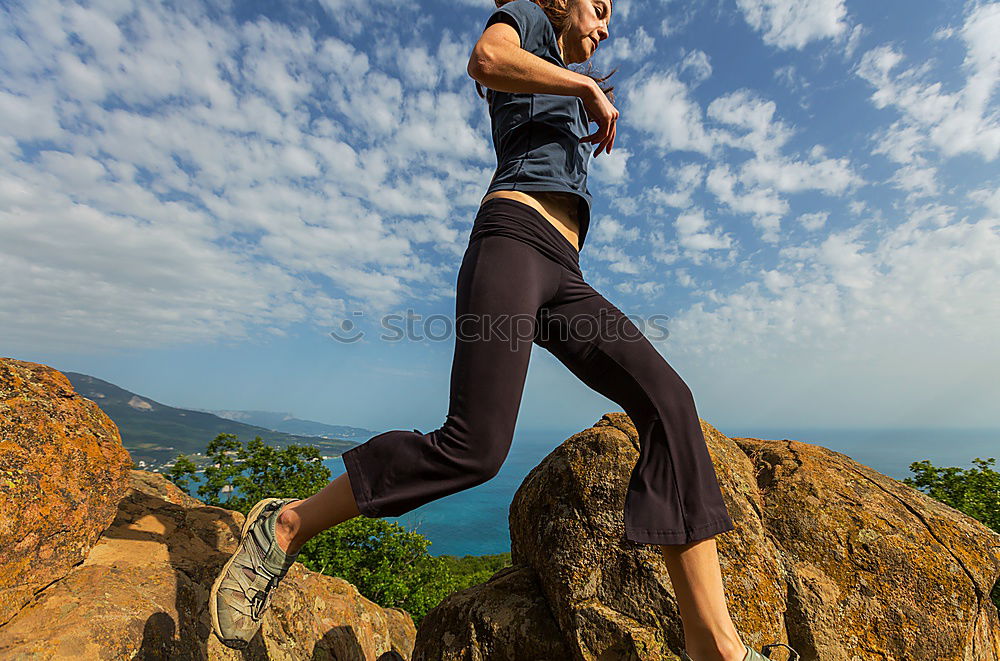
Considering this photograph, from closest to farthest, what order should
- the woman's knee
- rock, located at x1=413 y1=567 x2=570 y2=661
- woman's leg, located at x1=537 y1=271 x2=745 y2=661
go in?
1. the woman's knee
2. woman's leg, located at x1=537 y1=271 x2=745 y2=661
3. rock, located at x1=413 y1=567 x2=570 y2=661

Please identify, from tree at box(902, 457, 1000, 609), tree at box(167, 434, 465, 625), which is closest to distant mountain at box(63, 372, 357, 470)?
tree at box(167, 434, 465, 625)

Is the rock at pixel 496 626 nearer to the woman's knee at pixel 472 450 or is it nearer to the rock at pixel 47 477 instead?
the woman's knee at pixel 472 450

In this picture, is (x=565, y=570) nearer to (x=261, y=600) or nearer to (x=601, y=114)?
(x=261, y=600)

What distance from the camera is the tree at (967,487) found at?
10750 mm

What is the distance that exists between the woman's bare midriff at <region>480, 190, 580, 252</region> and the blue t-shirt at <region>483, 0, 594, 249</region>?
28mm

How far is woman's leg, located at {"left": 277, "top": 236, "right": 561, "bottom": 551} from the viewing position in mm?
1689

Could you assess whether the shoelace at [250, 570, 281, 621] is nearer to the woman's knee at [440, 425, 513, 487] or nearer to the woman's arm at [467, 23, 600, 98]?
the woman's knee at [440, 425, 513, 487]

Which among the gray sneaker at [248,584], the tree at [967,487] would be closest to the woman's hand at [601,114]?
the gray sneaker at [248,584]

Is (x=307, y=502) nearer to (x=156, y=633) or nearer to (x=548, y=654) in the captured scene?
(x=156, y=633)

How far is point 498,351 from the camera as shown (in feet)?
5.70

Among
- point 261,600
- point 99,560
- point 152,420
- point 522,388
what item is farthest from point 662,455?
point 152,420

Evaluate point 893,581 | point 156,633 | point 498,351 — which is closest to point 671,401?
point 498,351

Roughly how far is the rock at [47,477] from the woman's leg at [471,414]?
1.84 metres

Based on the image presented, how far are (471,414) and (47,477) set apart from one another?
2673mm
